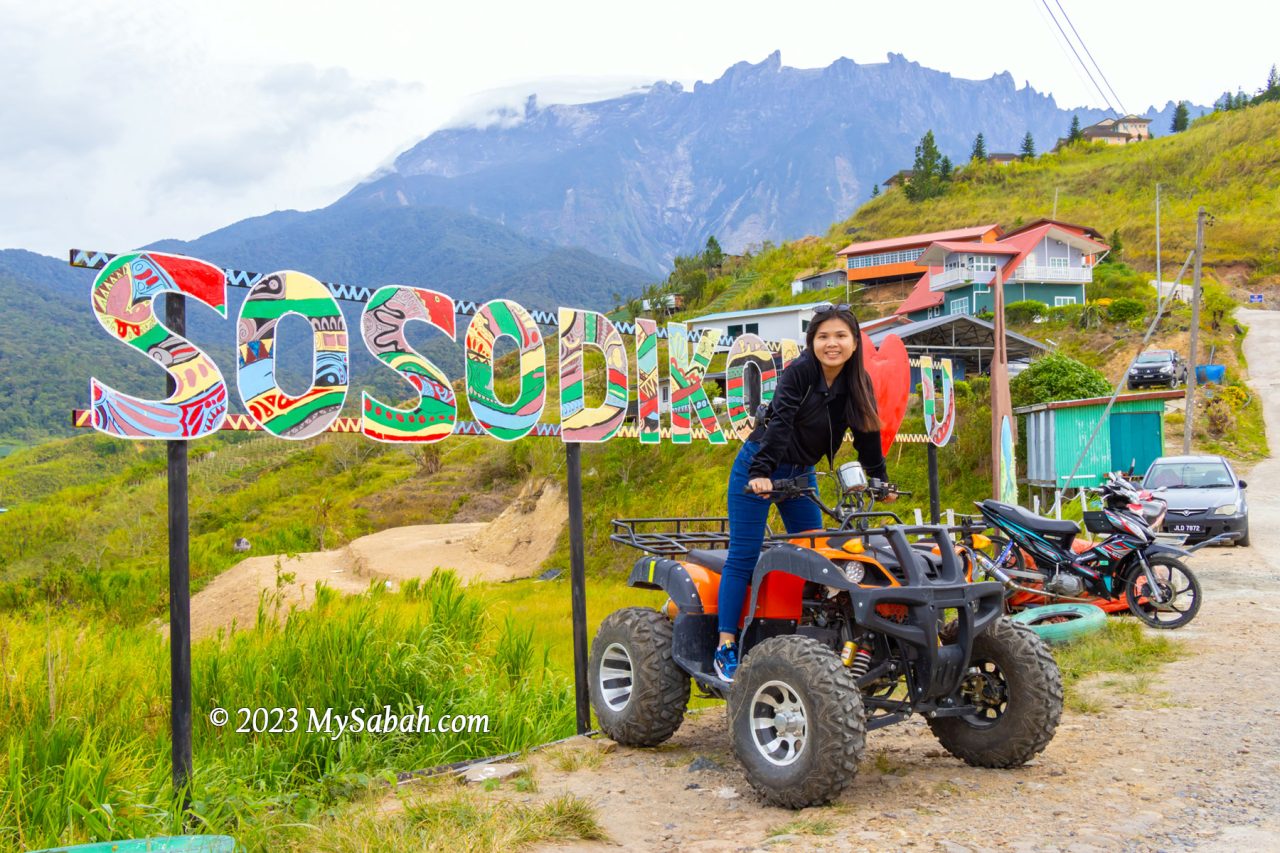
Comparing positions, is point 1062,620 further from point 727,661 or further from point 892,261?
point 892,261

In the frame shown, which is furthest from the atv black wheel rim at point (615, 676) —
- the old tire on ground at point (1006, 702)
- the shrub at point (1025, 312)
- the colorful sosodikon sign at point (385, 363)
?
the shrub at point (1025, 312)

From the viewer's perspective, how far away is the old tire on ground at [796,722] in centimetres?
379

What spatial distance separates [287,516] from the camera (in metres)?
39.0

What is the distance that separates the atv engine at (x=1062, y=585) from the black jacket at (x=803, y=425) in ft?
14.9

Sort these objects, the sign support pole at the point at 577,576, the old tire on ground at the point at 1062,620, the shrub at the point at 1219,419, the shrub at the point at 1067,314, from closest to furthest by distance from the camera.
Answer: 1. the sign support pole at the point at 577,576
2. the old tire on ground at the point at 1062,620
3. the shrub at the point at 1219,419
4. the shrub at the point at 1067,314

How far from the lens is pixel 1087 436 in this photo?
755 inches

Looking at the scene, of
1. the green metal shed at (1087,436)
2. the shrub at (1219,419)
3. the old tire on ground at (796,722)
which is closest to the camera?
the old tire on ground at (796,722)

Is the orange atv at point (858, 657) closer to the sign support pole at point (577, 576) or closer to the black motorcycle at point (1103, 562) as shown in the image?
the sign support pole at point (577, 576)

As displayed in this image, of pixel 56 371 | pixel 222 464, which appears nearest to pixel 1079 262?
pixel 222 464

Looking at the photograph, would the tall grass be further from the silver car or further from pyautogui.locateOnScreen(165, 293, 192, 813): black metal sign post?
the silver car

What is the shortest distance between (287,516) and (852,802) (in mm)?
38336

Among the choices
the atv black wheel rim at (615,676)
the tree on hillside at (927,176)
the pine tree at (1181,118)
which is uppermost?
the pine tree at (1181,118)

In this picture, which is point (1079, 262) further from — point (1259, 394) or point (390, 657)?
point (390, 657)

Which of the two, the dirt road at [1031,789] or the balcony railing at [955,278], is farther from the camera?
the balcony railing at [955,278]
